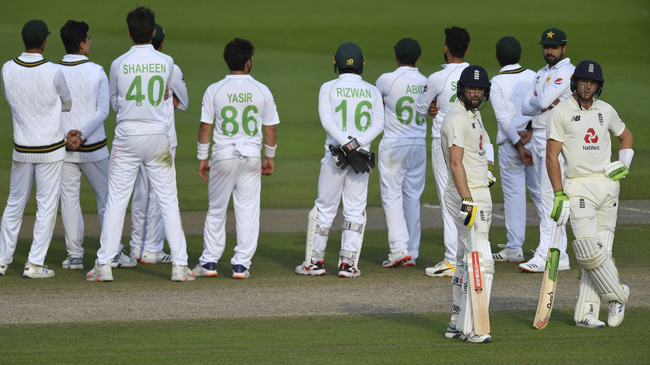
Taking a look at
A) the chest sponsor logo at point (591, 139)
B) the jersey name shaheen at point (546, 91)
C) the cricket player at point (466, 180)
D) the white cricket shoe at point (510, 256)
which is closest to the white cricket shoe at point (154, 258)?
the white cricket shoe at point (510, 256)

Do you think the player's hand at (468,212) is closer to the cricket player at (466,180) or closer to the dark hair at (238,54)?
the cricket player at (466,180)

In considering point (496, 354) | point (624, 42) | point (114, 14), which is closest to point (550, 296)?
point (496, 354)

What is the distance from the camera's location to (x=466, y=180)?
7.48 metres

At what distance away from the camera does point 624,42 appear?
4003 cm

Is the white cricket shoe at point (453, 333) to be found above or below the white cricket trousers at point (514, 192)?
below

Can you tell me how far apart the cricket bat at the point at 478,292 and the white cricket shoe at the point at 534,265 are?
3.25m

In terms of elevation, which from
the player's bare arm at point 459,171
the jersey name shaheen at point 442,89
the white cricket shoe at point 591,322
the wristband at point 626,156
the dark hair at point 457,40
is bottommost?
the white cricket shoe at point 591,322

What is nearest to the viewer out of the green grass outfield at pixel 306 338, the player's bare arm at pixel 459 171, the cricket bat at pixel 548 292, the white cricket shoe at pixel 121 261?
the green grass outfield at pixel 306 338

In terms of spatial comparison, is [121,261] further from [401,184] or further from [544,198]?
[544,198]

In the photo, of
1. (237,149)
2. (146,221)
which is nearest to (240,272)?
(237,149)

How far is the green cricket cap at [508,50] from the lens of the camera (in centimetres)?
1100

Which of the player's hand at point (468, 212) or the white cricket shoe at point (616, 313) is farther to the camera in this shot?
the white cricket shoe at point (616, 313)

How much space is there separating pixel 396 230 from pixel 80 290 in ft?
11.1

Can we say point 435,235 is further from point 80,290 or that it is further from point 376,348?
point 376,348
